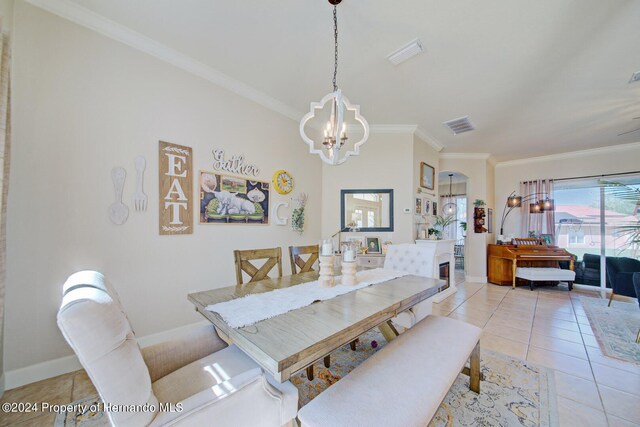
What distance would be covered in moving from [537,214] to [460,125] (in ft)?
11.1

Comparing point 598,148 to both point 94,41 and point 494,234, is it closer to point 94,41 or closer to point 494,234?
point 494,234

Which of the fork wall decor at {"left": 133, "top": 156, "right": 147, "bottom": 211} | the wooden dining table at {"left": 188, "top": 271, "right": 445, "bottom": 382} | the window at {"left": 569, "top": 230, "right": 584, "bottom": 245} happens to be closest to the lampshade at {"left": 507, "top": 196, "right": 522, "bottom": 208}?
the window at {"left": 569, "top": 230, "right": 584, "bottom": 245}

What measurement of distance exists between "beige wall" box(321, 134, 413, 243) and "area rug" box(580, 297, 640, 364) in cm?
234

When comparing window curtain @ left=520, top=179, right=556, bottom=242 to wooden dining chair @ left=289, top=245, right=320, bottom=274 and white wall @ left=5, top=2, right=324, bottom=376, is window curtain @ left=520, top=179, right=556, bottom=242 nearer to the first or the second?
wooden dining chair @ left=289, top=245, right=320, bottom=274

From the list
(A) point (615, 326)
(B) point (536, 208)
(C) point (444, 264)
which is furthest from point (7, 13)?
(B) point (536, 208)

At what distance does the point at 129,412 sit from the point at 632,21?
4.01 meters

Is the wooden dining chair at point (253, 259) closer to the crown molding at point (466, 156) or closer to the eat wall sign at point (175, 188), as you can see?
the eat wall sign at point (175, 188)

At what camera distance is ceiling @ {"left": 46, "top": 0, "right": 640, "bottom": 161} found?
6.18 ft

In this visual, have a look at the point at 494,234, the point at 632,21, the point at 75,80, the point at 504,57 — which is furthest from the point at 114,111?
the point at 494,234

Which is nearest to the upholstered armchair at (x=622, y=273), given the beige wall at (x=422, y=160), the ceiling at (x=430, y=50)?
the ceiling at (x=430, y=50)

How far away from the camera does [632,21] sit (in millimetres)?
1914

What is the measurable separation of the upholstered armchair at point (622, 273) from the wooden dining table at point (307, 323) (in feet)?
13.5

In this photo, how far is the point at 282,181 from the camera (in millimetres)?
3453

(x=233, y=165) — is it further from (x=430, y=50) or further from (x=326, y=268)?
(x=430, y=50)
